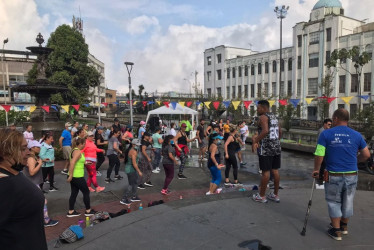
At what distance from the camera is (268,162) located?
17.2ft

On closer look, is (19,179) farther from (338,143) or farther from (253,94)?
(253,94)

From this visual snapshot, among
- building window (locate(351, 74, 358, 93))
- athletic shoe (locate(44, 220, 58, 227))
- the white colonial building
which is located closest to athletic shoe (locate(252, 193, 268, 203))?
athletic shoe (locate(44, 220, 58, 227))

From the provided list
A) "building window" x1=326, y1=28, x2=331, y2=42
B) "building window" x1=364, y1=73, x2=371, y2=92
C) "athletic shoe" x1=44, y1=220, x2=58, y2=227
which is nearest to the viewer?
"athletic shoe" x1=44, y1=220, x2=58, y2=227

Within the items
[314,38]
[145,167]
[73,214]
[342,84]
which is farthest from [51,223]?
[314,38]

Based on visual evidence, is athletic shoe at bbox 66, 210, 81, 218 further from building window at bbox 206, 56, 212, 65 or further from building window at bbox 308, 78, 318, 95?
building window at bbox 206, 56, 212, 65

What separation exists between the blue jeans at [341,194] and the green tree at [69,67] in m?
37.1

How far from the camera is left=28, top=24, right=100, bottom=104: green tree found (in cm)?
3719

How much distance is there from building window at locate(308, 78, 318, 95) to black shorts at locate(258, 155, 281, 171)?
4104cm

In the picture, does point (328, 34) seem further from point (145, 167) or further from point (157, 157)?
point (145, 167)

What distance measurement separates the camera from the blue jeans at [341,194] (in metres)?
3.94

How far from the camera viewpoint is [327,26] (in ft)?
133

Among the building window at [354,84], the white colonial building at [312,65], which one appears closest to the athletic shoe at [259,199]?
the white colonial building at [312,65]

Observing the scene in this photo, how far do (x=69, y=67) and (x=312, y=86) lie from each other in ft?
115

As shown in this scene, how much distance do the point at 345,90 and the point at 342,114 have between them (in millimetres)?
39936
